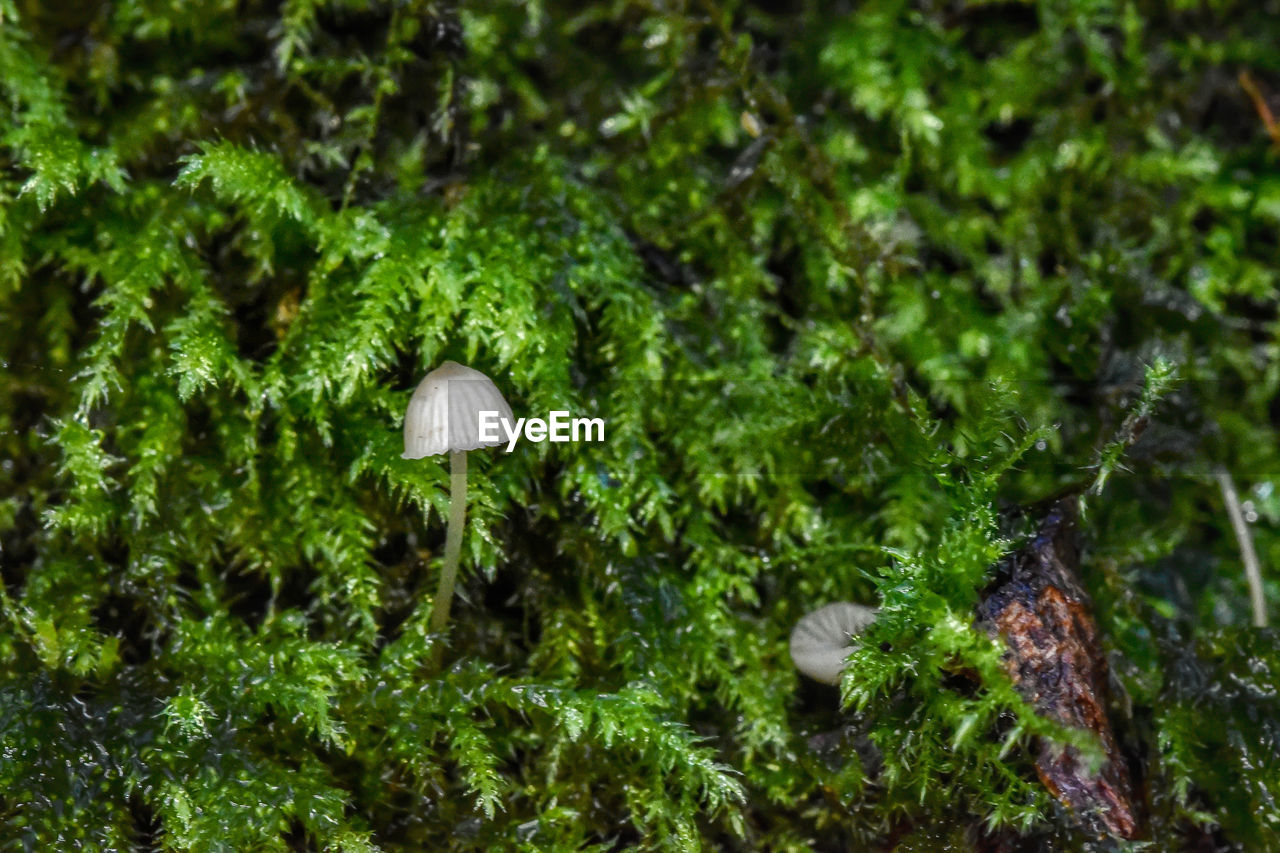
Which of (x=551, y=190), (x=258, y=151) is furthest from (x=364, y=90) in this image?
(x=551, y=190)

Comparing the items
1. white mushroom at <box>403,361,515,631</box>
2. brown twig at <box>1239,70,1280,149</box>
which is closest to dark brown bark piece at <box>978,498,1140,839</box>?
white mushroom at <box>403,361,515,631</box>

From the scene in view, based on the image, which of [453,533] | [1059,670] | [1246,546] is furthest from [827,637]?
[1246,546]

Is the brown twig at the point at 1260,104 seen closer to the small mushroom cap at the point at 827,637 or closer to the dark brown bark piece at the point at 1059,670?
the dark brown bark piece at the point at 1059,670

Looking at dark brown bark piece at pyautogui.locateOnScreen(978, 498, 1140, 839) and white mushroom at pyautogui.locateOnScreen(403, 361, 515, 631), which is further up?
white mushroom at pyautogui.locateOnScreen(403, 361, 515, 631)

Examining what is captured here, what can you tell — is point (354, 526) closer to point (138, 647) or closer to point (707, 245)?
point (138, 647)

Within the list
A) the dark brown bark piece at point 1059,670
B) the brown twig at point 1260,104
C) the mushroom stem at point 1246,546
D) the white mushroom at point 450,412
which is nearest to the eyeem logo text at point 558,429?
the white mushroom at point 450,412

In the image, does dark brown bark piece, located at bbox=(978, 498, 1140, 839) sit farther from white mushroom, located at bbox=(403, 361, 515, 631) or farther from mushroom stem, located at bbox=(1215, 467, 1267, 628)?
white mushroom, located at bbox=(403, 361, 515, 631)

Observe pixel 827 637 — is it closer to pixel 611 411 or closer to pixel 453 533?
pixel 611 411
